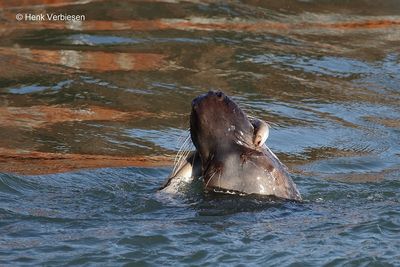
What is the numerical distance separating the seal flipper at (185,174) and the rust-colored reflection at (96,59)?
4.64m

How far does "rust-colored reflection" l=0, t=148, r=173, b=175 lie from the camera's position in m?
7.89

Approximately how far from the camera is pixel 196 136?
6316 mm

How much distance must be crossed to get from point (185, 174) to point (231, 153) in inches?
13.5

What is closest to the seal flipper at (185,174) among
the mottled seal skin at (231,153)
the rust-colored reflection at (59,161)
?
the mottled seal skin at (231,153)

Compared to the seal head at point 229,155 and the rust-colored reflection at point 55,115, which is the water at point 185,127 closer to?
the rust-colored reflection at point 55,115

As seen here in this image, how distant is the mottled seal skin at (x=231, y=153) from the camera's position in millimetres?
6324

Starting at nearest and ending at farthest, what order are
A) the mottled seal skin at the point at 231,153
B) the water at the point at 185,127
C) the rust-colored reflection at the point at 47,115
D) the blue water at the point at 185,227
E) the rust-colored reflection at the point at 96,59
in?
the blue water at the point at 185,227 → the water at the point at 185,127 → the mottled seal skin at the point at 231,153 → the rust-colored reflection at the point at 47,115 → the rust-colored reflection at the point at 96,59

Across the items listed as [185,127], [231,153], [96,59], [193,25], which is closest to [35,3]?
[193,25]

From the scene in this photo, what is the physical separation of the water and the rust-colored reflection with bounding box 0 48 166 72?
3 centimetres

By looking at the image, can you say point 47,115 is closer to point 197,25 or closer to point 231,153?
point 231,153

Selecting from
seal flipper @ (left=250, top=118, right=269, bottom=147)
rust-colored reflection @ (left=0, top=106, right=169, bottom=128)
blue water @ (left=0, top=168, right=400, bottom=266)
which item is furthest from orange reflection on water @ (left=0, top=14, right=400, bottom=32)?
seal flipper @ (left=250, top=118, right=269, bottom=147)

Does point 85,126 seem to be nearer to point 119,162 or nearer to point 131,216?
point 119,162

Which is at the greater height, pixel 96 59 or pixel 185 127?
pixel 96 59

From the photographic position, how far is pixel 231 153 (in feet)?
20.9
